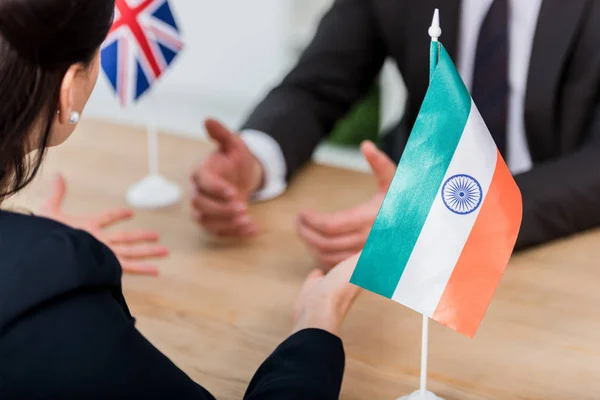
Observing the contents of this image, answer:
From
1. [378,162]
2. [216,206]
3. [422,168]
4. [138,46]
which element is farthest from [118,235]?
[422,168]

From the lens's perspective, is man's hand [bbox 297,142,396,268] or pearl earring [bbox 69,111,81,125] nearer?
pearl earring [bbox 69,111,81,125]

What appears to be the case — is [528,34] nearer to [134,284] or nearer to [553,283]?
[553,283]

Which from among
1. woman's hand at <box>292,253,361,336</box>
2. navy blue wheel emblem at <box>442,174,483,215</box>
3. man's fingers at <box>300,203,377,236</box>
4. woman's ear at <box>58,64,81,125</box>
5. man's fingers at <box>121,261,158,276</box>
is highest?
woman's ear at <box>58,64,81,125</box>

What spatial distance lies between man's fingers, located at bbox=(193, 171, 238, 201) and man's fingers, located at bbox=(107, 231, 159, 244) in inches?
3.8

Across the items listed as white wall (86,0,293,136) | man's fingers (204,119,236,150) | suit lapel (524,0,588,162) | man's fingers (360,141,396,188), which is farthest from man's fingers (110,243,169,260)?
white wall (86,0,293,136)

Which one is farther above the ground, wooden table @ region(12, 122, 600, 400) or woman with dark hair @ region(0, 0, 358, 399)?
woman with dark hair @ region(0, 0, 358, 399)

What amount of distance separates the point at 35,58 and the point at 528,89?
0.89 meters

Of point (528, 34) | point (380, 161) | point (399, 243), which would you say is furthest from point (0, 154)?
point (528, 34)

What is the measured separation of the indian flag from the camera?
641 mm

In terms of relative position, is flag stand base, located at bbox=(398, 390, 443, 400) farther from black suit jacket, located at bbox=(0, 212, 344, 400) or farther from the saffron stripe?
→ black suit jacket, located at bbox=(0, 212, 344, 400)

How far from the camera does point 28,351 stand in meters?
0.56

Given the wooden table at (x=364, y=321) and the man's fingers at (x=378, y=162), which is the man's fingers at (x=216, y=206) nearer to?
the wooden table at (x=364, y=321)

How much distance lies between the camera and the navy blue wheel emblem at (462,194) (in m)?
0.65

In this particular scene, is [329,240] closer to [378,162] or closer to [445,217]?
[378,162]
